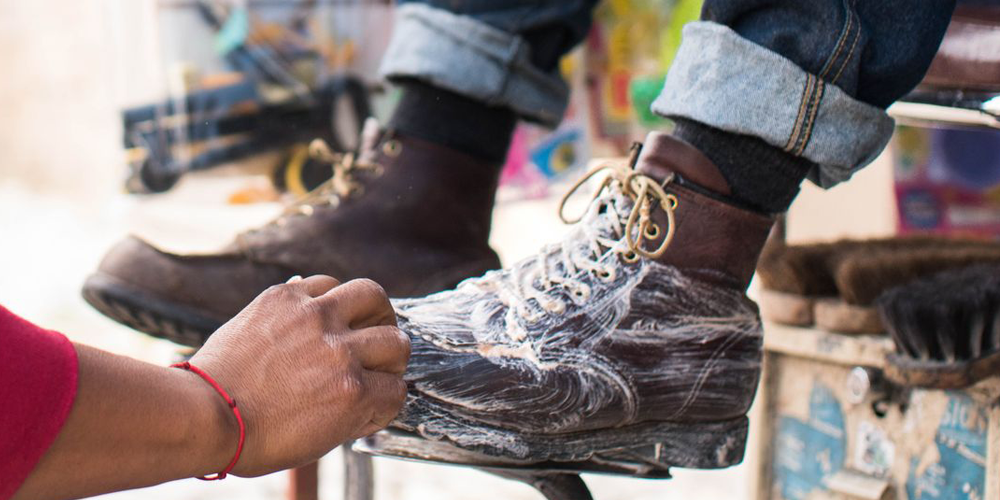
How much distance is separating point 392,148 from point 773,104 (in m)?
0.39

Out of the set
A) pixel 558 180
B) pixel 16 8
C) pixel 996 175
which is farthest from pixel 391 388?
pixel 16 8

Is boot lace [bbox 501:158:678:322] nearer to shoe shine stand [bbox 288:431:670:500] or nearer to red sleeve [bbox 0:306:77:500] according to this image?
shoe shine stand [bbox 288:431:670:500]

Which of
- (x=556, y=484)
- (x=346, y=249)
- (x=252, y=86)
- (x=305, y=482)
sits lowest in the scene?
(x=305, y=482)

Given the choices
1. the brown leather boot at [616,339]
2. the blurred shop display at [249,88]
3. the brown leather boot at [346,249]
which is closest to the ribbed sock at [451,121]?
the brown leather boot at [346,249]

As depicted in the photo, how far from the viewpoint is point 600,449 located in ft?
2.21

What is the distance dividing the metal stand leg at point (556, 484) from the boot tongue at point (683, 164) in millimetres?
212

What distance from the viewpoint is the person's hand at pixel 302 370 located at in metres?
0.47

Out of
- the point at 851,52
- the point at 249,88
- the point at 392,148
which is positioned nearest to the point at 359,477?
the point at 392,148

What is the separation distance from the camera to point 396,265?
0.90 m

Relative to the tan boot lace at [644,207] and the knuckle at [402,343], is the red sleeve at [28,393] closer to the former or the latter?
the knuckle at [402,343]

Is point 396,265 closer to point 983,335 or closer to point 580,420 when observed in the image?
point 580,420

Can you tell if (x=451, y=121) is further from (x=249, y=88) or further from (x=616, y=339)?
(x=249, y=88)

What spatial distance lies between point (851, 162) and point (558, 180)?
2.02 m

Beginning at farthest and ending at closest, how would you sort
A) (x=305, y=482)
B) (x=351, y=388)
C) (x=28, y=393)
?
1. (x=305, y=482)
2. (x=351, y=388)
3. (x=28, y=393)
